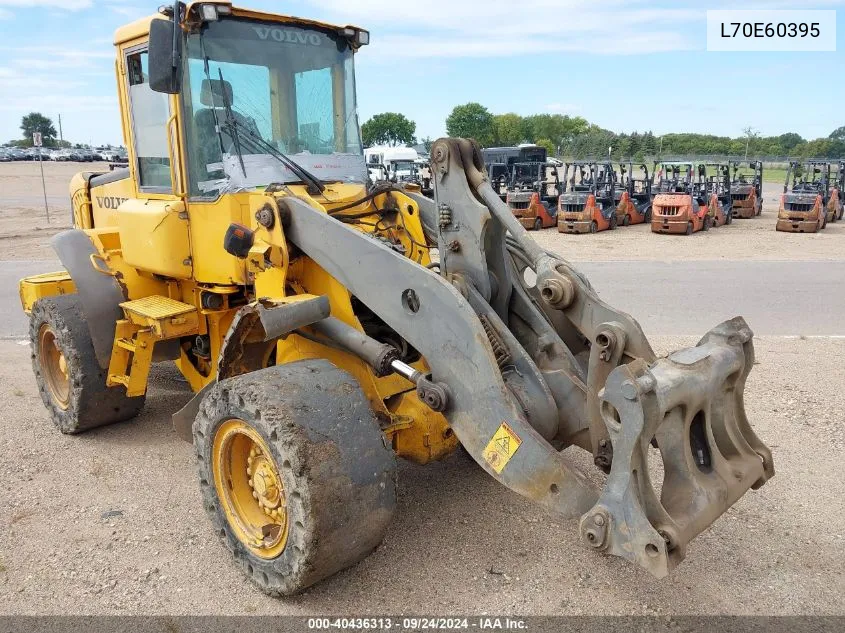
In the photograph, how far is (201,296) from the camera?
4.79 m

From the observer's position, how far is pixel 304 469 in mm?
3258

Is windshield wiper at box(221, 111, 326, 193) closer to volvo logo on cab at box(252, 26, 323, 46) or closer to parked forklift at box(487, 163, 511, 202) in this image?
volvo logo on cab at box(252, 26, 323, 46)

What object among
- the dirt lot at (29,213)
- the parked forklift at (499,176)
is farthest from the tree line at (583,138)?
the dirt lot at (29,213)

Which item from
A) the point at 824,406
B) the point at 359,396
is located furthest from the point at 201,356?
the point at 824,406

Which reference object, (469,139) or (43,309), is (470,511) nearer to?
(469,139)

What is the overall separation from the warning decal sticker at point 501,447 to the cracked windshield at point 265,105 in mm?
2259

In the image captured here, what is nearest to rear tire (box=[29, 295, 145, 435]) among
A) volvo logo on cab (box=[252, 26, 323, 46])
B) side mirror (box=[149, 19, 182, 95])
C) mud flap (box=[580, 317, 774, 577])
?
side mirror (box=[149, 19, 182, 95])

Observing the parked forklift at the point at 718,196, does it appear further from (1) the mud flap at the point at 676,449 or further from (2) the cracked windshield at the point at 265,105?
(1) the mud flap at the point at 676,449

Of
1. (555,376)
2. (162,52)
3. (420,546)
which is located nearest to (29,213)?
(162,52)

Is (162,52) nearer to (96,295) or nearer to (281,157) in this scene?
(281,157)

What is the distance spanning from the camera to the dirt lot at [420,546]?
3590 millimetres

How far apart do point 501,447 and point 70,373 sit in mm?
3689

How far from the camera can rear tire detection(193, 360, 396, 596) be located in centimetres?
329

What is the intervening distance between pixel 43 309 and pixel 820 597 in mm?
5542
